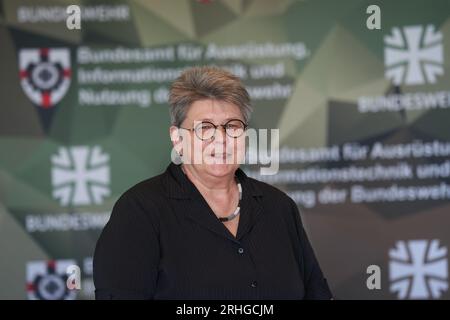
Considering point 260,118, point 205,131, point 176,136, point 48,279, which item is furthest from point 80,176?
point 205,131

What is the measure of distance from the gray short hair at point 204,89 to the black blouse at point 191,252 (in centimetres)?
23

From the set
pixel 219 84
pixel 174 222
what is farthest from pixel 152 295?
pixel 219 84

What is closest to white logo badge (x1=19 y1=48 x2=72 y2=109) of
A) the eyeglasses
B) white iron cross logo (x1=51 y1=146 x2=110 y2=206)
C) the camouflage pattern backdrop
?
the camouflage pattern backdrop

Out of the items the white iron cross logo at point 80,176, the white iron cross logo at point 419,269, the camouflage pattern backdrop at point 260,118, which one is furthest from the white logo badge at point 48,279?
the white iron cross logo at point 419,269

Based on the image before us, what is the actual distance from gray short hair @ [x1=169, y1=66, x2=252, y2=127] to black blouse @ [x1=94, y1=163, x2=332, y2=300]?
23cm

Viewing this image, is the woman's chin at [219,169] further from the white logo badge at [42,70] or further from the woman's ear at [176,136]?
the white logo badge at [42,70]

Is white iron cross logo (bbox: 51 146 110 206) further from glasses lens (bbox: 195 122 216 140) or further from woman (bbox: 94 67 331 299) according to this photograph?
glasses lens (bbox: 195 122 216 140)

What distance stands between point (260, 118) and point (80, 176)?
1.05 meters

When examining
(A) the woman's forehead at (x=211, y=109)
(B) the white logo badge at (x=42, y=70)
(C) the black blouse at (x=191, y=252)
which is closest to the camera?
(C) the black blouse at (x=191, y=252)

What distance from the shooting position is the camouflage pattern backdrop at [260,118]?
4070 millimetres

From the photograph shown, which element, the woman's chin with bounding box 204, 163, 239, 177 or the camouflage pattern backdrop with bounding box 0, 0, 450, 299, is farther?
the camouflage pattern backdrop with bounding box 0, 0, 450, 299

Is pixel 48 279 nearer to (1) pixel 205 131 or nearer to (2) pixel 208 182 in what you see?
(2) pixel 208 182

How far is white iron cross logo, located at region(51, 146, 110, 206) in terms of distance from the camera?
13.4 ft

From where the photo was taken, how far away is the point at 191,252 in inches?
84.4
